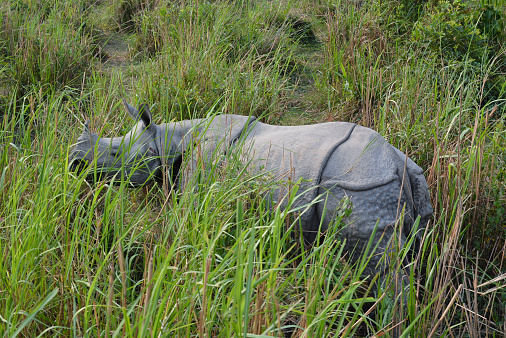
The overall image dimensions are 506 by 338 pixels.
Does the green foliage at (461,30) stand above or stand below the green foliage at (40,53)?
above

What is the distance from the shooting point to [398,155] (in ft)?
8.07

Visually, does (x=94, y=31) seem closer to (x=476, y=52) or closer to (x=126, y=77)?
(x=126, y=77)

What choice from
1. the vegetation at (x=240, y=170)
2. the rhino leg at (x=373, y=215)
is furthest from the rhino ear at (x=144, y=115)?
the rhino leg at (x=373, y=215)

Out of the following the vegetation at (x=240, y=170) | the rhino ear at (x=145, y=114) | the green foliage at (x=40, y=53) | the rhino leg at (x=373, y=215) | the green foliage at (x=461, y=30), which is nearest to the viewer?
the vegetation at (x=240, y=170)

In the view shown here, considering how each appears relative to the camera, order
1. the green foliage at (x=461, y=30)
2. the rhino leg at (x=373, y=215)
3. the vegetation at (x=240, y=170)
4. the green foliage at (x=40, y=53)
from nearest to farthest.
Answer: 1. the vegetation at (x=240, y=170)
2. the rhino leg at (x=373, y=215)
3. the green foliage at (x=461, y=30)
4. the green foliage at (x=40, y=53)

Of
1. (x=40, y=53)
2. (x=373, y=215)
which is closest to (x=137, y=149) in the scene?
(x=373, y=215)

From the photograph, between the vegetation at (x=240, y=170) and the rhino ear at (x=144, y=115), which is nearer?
the vegetation at (x=240, y=170)

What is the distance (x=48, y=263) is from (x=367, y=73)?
282 cm

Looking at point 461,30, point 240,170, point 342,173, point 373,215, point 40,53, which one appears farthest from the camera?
point 40,53

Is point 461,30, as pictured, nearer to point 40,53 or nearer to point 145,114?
point 145,114

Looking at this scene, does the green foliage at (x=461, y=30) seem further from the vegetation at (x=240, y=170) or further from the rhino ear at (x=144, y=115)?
the rhino ear at (x=144, y=115)

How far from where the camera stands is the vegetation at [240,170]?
65.9 inches

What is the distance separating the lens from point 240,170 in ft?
8.21

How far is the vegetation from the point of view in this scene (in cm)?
167
